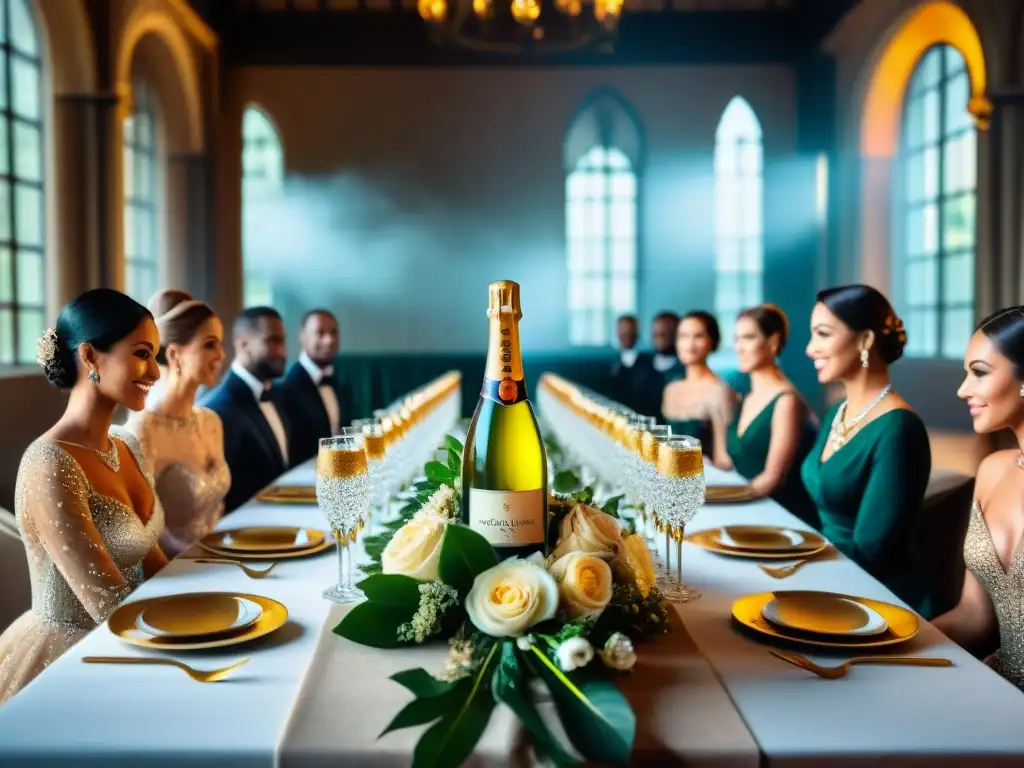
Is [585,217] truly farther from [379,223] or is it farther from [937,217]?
[937,217]

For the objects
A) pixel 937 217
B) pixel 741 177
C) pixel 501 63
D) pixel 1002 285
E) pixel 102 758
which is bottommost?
pixel 102 758

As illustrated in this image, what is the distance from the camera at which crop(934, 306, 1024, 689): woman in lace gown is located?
1654 mm

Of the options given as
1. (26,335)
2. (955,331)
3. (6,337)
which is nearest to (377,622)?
(6,337)

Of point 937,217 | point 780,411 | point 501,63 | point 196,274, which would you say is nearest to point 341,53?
point 501,63

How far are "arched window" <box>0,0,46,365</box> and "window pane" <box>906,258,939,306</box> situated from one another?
6354mm

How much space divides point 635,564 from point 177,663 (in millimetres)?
579

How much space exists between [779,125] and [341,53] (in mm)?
4440

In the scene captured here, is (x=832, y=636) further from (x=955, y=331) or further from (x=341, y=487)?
(x=955, y=331)

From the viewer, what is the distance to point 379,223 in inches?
379

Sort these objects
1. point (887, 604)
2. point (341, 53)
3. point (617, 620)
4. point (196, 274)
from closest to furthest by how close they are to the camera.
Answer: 1. point (617, 620)
2. point (887, 604)
3. point (196, 274)
4. point (341, 53)

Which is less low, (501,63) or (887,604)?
(501,63)

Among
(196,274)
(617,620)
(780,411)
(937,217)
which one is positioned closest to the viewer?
(617,620)

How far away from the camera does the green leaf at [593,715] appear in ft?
2.79

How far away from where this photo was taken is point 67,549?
171 centimetres
